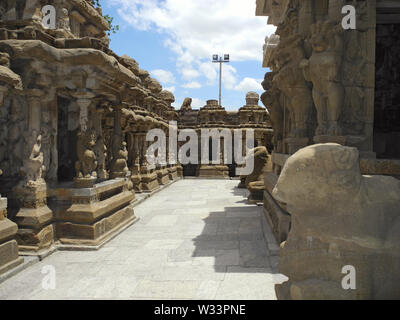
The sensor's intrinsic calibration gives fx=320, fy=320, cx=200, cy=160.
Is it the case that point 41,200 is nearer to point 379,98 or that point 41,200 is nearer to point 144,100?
point 379,98

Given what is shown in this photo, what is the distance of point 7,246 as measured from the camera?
14.3 feet

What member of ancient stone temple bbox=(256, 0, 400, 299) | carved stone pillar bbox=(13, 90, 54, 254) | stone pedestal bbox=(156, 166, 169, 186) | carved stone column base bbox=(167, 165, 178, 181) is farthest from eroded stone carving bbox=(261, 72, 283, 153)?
carved stone column base bbox=(167, 165, 178, 181)

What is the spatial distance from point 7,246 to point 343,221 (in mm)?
4255

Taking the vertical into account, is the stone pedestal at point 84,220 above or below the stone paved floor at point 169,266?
above

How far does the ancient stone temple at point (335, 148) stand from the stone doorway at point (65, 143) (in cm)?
423

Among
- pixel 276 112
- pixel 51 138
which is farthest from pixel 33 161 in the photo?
pixel 276 112

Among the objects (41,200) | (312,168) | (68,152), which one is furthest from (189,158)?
(312,168)

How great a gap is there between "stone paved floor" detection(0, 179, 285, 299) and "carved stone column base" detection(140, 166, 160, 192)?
4.24m

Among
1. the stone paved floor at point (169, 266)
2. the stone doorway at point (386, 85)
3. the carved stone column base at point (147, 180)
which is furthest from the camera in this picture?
the carved stone column base at point (147, 180)

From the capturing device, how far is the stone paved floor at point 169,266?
3773 millimetres

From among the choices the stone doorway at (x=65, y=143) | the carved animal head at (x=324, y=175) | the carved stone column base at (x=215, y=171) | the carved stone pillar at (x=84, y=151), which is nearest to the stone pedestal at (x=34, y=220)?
the carved stone pillar at (x=84, y=151)

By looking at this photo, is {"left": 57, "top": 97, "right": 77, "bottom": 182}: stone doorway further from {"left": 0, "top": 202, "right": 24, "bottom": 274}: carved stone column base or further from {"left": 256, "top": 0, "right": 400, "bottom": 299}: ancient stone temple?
{"left": 256, "top": 0, "right": 400, "bottom": 299}: ancient stone temple

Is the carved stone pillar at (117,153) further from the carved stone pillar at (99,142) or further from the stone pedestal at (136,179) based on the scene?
the stone pedestal at (136,179)

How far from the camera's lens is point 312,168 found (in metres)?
2.32
